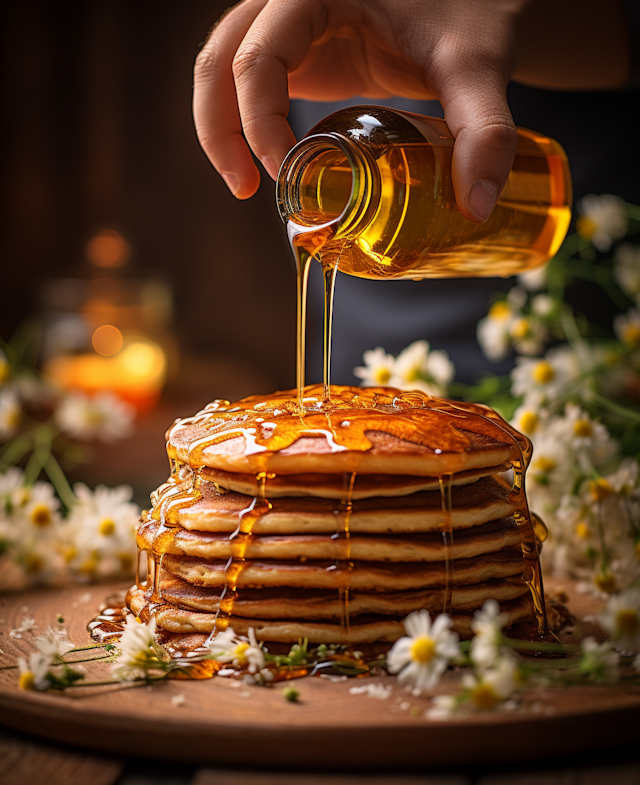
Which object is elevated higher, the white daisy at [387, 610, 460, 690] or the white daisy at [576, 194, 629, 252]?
the white daisy at [576, 194, 629, 252]

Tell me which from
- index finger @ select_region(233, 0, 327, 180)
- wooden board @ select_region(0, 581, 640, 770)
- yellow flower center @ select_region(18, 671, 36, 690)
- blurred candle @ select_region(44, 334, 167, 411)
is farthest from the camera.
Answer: blurred candle @ select_region(44, 334, 167, 411)

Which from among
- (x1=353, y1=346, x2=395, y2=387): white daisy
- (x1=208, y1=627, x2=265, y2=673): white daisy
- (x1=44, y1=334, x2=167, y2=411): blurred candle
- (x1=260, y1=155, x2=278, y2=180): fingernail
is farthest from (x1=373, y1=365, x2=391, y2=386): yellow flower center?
(x1=44, y1=334, x2=167, y2=411): blurred candle

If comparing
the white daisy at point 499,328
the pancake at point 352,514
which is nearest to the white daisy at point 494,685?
the pancake at point 352,514

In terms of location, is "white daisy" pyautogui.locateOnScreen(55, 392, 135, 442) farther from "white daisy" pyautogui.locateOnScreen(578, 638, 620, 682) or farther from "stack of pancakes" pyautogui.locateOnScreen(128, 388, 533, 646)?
"white daisy" pyautogui.locateOnScreen(578, 638, 620, 682)

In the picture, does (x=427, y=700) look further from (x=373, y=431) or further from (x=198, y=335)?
(x=198, y=335)

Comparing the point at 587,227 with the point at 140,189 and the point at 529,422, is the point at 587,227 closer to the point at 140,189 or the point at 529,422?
the point at 529,422

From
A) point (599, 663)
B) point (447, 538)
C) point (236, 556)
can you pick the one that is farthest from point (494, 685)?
point (236, 556)

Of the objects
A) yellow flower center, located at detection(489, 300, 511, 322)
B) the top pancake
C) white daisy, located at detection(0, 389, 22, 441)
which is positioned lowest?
white daisy, located at detection(0, 389, 22, 441)

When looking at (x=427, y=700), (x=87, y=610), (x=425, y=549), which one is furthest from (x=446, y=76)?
(x=87, y=610)
